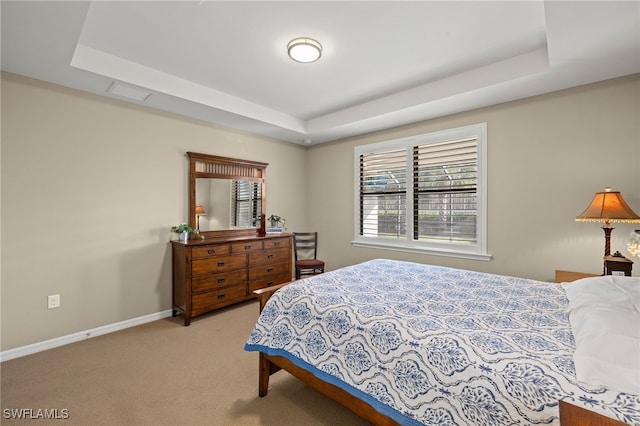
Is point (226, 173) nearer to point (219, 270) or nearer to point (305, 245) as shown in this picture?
point (219, 270)

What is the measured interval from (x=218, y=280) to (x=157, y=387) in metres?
1.46

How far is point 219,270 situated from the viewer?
3.47 meters

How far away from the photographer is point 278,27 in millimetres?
2180

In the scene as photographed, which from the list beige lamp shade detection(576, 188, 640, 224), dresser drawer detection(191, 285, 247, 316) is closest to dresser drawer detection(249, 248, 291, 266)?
dresser drawer detection(191, 285, 247, 316)

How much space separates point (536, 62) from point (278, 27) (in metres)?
2.24

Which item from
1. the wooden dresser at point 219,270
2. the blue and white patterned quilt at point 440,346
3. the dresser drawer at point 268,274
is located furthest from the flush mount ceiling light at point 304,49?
the dresser drawer at point 268,274

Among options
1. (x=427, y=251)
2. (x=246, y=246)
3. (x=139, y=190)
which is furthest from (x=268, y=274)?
(x=427, y=251)

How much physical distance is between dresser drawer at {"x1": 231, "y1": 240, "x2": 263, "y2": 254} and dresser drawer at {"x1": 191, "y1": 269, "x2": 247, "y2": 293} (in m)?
0.26

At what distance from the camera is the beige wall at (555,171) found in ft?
8.41

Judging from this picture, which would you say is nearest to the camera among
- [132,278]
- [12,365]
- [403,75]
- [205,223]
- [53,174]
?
[12,365]

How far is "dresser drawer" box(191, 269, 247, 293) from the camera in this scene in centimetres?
327

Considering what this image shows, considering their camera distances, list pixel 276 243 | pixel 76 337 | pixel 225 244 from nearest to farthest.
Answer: pixel 76 337 < pixel 225 244 < pixel 276 243

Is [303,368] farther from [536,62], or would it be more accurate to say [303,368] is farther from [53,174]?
[536,62]

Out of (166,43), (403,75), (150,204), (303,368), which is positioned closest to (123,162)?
(150,204)
